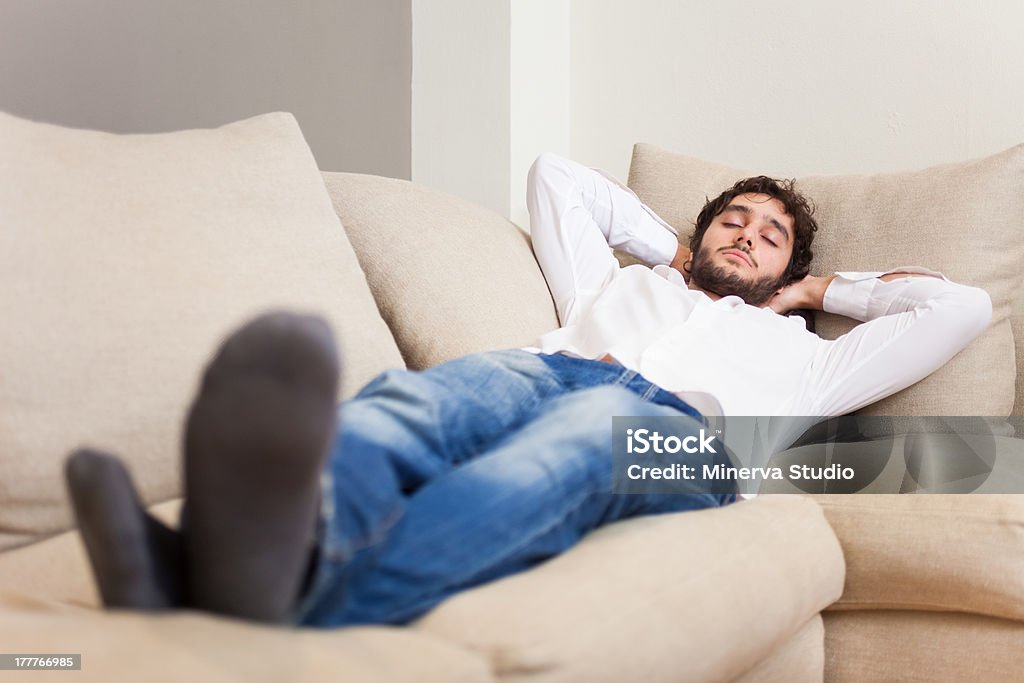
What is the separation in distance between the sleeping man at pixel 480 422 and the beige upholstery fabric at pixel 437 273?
9cm

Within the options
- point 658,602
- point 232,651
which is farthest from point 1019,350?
point 232,651

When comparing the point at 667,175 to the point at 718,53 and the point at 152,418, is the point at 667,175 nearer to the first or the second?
the point at 718,53

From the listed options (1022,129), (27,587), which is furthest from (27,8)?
(1022,129)

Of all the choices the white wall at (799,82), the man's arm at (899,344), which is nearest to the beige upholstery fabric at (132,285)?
the man's arm at (899,344)

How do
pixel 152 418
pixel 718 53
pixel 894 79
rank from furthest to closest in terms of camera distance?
1. pixel 718 53
2. pixel 894 79
3. pixel 152 418

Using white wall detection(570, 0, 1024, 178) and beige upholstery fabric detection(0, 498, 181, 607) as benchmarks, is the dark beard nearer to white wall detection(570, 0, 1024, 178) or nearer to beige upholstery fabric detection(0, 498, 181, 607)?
white wall detection(570, 0, 1024, 178)

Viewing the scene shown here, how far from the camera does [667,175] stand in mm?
2174

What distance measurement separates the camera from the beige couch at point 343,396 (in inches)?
33.1

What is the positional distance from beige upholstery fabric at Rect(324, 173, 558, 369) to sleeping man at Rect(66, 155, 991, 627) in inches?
3.4

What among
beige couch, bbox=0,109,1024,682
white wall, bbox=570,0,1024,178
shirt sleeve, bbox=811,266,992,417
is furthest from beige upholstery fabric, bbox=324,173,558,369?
white wall, bbox=570,0,1024,178

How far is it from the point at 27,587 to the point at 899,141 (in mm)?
2197

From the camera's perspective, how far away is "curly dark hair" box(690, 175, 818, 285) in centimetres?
191

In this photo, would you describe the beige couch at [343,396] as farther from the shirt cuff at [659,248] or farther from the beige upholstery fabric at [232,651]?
the shirt cuff at [659,248]

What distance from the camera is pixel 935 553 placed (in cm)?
130
